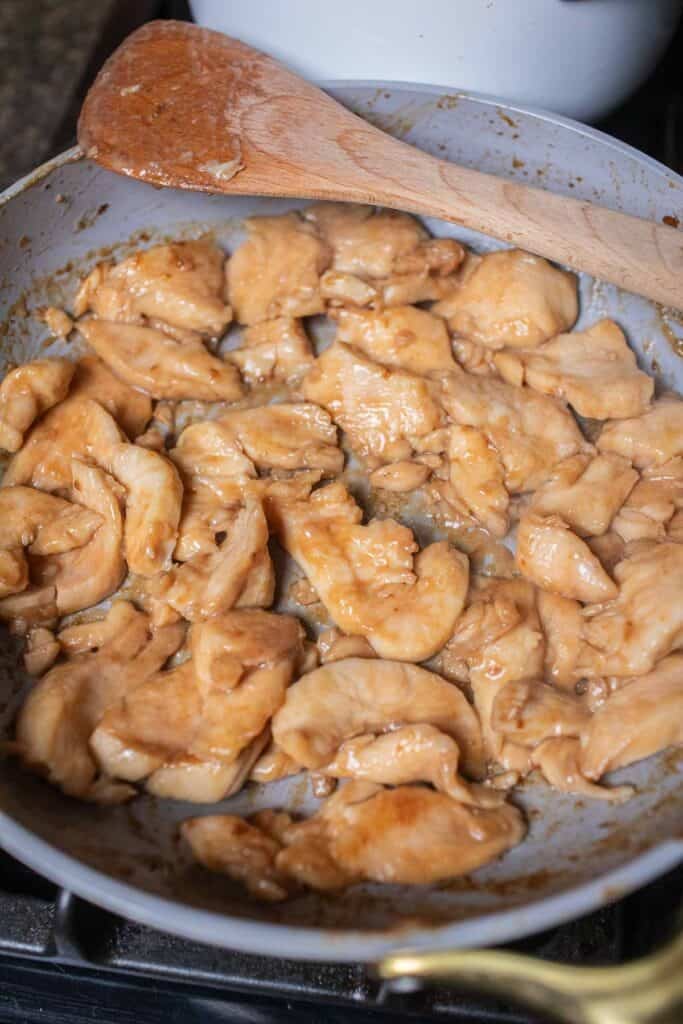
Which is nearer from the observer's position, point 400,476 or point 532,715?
point 532,715

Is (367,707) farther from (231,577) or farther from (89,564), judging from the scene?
(89,564)

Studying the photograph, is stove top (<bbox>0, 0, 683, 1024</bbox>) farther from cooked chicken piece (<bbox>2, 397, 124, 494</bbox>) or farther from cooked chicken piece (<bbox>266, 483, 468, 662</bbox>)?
cooked chicken piece (<bbox>2, 397, 124, 494</bbox>)

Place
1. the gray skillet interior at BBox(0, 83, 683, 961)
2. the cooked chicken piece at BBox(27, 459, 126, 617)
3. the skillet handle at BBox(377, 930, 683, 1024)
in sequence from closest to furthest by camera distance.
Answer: the skillet handle at BBox(377, 930, 683, 1024), the gray skillet interior at BBox(0, 83, 683, 961), the cooked chicken piece at BBox(27, 459, 126, 617)

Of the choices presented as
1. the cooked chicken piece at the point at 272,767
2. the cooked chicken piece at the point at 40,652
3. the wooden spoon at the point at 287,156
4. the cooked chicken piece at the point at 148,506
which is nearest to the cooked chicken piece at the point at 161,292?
the wooden spoon at the point at 287,156

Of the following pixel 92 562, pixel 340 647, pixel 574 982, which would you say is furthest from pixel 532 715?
pixel 92 562

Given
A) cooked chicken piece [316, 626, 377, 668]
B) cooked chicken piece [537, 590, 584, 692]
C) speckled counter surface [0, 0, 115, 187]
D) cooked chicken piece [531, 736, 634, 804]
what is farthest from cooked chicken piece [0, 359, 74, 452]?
speckled counter surface [0, 0, 115, 187]

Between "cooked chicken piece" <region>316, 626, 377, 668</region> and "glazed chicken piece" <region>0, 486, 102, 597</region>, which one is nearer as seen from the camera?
"cooked chicken piece" <region>316, 626, 377, 668</region>

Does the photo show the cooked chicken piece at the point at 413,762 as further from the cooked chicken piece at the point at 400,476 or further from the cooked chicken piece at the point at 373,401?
the cooked chicken piece at the point at 373,401
